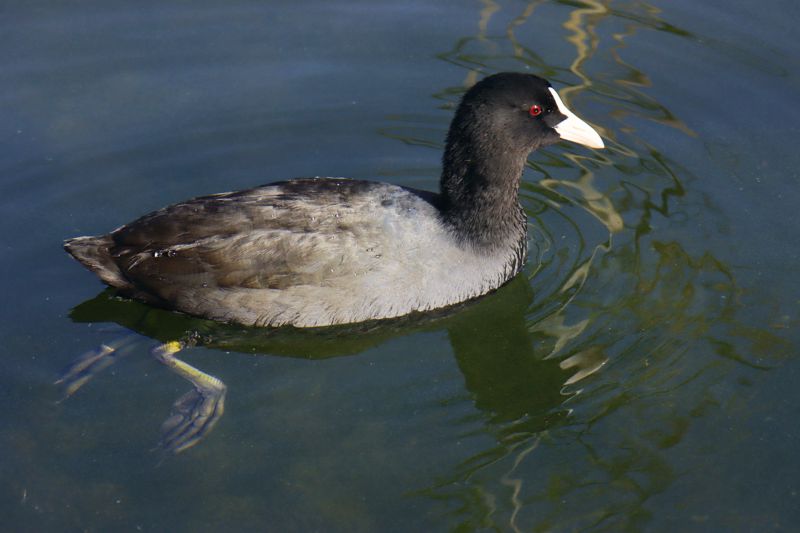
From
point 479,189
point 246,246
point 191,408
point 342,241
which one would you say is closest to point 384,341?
point 342,241

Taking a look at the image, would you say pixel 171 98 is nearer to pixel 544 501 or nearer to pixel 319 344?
pixel 319 344

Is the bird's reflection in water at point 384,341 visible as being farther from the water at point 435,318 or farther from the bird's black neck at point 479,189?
the bird's black neck at point 479,189

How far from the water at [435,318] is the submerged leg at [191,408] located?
0.22 ft

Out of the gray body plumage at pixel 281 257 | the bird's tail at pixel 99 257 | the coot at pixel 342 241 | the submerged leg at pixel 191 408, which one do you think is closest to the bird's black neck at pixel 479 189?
the coot at pixel 342 241

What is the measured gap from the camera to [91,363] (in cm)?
602

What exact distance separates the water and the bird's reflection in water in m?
0.02

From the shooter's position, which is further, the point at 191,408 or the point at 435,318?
the point at 435,318

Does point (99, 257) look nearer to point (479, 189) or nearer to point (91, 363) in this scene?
point (91, 363)

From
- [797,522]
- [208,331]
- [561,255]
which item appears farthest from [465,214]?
[797,522]

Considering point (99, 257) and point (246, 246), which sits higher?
point (246, 246)

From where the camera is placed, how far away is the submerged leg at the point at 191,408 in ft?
18.2

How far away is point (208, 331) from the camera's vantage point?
6305mm

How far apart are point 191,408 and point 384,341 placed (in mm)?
1178

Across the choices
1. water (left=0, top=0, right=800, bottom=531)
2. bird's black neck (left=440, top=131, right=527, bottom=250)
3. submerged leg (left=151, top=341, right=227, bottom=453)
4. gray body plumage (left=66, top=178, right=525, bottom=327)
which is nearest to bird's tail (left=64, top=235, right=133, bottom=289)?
gray body plumage (left=66, top=178, right=525, bottom=327)
